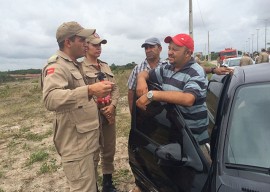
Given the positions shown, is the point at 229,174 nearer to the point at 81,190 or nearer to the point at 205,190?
the point at 205,190

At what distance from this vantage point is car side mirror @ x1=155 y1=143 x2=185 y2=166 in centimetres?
198

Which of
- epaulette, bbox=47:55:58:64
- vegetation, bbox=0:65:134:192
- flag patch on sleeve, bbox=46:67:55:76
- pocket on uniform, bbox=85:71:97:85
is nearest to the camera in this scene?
flag patch on sleeve, bbox=46:67:55:76

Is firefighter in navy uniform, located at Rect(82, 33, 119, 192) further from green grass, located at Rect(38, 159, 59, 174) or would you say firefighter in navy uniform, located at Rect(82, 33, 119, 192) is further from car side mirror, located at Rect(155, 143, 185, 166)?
car side mirror, located at Rect(155, 143, 185, 166)

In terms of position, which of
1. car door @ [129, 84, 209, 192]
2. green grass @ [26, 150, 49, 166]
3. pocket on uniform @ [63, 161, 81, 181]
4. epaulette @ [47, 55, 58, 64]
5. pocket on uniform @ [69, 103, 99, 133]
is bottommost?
green grass @ [26, 150, 49, 166]

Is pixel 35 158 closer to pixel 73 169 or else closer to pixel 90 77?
pixel 90 77

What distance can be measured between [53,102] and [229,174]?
1276 millimetres

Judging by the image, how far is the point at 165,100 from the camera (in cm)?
228

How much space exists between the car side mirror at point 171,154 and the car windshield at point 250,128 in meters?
0.28

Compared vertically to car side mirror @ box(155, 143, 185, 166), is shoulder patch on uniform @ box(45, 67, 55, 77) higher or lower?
higher

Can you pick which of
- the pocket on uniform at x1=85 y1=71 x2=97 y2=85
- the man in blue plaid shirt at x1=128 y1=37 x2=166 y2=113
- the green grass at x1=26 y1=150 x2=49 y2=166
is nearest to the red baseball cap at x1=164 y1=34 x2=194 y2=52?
the pocket on uniform at x1=85 y1=71 x2=97 y2=85

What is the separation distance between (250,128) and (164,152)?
0.53 metres

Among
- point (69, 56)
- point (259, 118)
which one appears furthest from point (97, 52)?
point (259, 118)

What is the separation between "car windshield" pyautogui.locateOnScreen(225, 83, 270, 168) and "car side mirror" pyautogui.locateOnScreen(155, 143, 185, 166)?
28 centimetres

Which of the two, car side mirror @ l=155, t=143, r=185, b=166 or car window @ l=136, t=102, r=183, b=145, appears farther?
car window @ l=136, t=102, r=183, b=145
